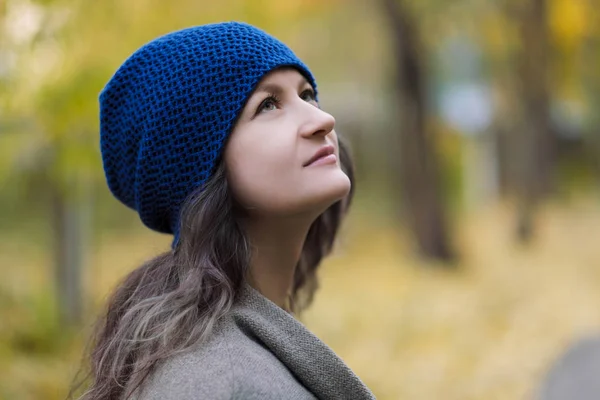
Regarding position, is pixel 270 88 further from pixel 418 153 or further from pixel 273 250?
pixel 418 153

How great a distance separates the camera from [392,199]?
12258 mm

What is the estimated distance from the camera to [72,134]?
428cm

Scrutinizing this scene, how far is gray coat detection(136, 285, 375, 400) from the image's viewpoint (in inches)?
51.8

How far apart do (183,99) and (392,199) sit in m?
10.9

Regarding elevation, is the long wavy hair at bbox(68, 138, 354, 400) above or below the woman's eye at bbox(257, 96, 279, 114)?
below

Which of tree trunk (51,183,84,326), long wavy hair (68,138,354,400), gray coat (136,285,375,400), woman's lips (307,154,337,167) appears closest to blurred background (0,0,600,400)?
tree trunk (51,183,84,326)

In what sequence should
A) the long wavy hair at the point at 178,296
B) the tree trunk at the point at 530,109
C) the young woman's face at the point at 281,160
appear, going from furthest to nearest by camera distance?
the tree trunk at the point at 530,109, the young woman's face at the point at 281,160, the long wavy hair at the point at 178,296

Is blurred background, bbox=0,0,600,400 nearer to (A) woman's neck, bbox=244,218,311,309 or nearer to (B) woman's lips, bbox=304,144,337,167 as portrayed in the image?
(A) woman's neck, bbox=244,218,311,309

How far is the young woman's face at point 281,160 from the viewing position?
1.56 m

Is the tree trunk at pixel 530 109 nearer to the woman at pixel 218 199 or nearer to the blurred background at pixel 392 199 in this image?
the blurred background at pixel 392 199

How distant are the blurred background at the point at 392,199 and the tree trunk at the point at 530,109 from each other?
0.10 ft

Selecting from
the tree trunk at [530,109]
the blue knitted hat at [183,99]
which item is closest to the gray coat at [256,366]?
the blue knitted hat at [183,99]

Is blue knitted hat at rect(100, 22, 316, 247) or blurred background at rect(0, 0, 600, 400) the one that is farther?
blurred background at rect(0, 0, 600, 400)

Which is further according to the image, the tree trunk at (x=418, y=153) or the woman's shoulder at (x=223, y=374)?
the tree trunk at (x=418, y=153)
